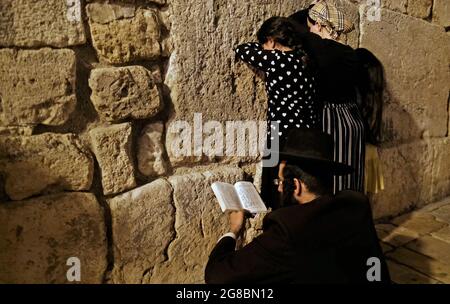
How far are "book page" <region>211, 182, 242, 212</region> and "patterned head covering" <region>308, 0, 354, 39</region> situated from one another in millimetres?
1171

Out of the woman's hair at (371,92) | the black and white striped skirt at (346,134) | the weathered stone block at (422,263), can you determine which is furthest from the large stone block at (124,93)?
the weathered stone block at (422,263)

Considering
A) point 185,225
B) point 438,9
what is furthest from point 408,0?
point 185,225

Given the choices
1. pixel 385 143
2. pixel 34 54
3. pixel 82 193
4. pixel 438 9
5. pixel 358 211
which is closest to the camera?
pixel 358 211

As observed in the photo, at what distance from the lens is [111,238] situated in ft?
6.79

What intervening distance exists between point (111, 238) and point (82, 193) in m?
0.31

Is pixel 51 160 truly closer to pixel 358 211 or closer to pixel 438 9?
pixel 358 211

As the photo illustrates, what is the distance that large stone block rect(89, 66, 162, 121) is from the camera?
194cm

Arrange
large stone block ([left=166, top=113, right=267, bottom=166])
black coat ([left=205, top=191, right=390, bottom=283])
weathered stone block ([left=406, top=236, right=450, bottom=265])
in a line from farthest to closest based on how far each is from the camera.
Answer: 1. weathered stone block ([left=406, top=236, right=450, bottom=265])
2. large stone block ([left=166, top=113, right=267, bottom=166])
3. black coat ([left=205, top=191, right=390, bottom=283])

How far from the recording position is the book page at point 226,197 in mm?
1736

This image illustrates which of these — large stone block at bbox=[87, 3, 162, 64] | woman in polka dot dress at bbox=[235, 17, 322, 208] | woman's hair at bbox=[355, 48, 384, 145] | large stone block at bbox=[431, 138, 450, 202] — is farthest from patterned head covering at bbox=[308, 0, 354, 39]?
large stone block at bbox=[431, 138, 450, 202]

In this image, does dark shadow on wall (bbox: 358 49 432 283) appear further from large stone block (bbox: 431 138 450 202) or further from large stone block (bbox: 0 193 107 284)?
large stone block (bbox: 0 193 107 284)

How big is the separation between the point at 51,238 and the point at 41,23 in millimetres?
1031

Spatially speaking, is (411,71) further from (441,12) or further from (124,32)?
(124,32)

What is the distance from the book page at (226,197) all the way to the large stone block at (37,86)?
83 cm
